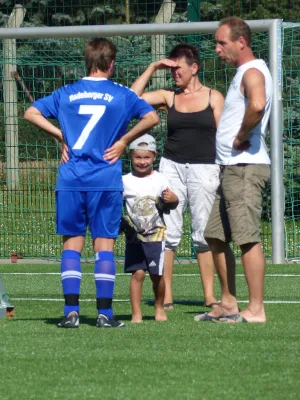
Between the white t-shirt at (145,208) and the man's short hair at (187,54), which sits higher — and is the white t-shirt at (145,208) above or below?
below

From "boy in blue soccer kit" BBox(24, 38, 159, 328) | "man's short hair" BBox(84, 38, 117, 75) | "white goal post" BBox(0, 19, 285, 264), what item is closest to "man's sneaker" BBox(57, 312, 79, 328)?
"boy in blue soccer kit" BBox(24, 38, 159, 328)

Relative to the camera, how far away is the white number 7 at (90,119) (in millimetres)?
6789

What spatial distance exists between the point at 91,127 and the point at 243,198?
1.04 m

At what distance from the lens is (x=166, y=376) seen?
5191 mm

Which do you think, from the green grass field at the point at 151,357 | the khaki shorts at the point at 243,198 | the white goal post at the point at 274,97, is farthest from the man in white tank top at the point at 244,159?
the white goal post at the point at 274,97

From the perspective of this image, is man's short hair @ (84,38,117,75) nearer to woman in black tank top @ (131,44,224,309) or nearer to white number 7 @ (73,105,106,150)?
white number 7 @ (73,105,106,150)

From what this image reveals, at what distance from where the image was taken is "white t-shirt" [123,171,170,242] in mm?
7326

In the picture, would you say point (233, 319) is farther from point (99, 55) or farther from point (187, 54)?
point (187, 54)

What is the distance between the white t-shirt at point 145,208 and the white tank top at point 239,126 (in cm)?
54

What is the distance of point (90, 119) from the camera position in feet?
22.3

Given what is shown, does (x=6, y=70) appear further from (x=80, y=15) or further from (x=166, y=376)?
(x=166, y=376)

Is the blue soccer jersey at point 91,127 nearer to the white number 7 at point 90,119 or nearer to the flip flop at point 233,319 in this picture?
the white number 7 at point 90,119

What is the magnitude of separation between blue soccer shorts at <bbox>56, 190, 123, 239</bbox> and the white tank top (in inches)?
29.5

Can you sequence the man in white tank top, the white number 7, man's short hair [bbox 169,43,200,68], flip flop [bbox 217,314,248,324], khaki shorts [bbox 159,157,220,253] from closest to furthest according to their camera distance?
the white number 7 → the man in white tank top → flip flop [bbox 217,314,248,324] → man's short hair [bbox 169,43,200,68] → khaki shorts [bbox 159,157,220,253]
